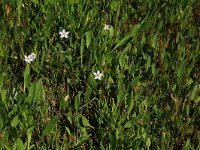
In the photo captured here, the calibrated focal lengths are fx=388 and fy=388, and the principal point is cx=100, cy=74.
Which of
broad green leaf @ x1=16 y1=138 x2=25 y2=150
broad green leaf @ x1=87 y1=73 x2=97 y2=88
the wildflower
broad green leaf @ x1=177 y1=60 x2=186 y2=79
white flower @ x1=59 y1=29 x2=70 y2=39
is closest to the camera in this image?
broad green leaf @ x1=16 y1=138 x2=25 y2=150

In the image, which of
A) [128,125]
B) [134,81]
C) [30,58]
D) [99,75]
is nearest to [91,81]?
[99,75]

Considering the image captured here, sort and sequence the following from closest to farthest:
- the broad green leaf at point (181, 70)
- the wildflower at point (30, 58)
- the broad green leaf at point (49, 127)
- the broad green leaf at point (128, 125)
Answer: the broad green leaf at point (49, 127)
the broad green leaf at point (128, 125)
the broad green leaf at point (181, 70)
the wildflower at point (30, 58)

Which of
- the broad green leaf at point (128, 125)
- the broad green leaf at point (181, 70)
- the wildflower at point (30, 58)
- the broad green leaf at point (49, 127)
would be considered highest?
the wildflower at point (30, 58)

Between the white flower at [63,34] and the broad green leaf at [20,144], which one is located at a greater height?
the white flower at [63,34]

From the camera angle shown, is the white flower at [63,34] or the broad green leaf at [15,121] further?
the white flower at [63,34]

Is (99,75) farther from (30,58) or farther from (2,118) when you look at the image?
(2,118)

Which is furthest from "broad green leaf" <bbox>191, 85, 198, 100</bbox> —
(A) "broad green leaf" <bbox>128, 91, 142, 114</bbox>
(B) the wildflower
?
(B) the wildflower

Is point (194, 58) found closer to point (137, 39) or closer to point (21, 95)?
point (137, 39)

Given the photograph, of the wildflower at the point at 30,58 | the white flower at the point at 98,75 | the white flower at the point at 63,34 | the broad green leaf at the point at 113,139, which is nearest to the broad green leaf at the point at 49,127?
the broad green leaf at the point at 113,139

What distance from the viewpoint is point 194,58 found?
253cm

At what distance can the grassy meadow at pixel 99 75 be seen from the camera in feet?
6.90

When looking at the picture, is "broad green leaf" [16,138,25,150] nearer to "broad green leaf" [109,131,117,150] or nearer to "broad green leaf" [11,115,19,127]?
"broad green leaf" [11,115,19,127]

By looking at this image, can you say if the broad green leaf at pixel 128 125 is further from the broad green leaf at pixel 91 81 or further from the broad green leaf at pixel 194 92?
the broad green leaf at pixel 194 92

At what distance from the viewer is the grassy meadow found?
6.90 feet
